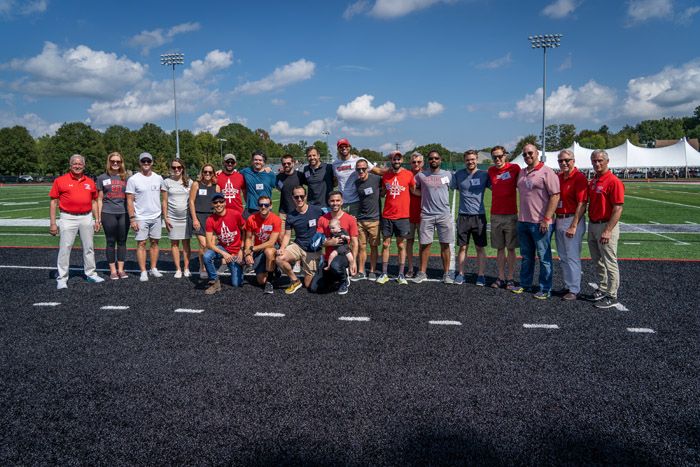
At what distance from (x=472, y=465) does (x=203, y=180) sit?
576 centimetres

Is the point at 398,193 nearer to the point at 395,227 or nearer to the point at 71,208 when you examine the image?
the point at 395,227

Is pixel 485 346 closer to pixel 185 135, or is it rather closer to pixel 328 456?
pixel 328 456

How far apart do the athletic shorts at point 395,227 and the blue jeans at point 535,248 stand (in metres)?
1.70

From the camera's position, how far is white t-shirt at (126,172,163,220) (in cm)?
691

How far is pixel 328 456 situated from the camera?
276 cm

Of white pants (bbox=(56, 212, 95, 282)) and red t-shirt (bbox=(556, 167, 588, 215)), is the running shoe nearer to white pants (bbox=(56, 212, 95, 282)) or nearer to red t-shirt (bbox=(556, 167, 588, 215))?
white pants (bbox=(56, 212, 95, 282))

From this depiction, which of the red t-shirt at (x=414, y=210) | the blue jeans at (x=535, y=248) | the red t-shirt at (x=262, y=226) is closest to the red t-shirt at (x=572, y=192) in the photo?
the blue jeans at (x=535, y=248)

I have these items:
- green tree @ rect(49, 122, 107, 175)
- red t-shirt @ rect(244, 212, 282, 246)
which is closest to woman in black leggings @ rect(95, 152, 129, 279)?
red t-shirt @ rect(244, 212, 282, 246)

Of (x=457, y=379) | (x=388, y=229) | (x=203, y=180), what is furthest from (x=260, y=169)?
(x=457, y=379)

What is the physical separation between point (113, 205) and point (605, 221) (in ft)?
24.1

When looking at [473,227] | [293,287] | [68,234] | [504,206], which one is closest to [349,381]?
[293,287]

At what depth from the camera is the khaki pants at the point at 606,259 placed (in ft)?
18.3

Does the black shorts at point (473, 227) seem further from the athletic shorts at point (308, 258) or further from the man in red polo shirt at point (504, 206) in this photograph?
the athletic shorts at point (308, 258)

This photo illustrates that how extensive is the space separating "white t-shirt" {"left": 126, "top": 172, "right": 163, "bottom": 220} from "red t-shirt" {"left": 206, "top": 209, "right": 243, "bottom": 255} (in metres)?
1.16
